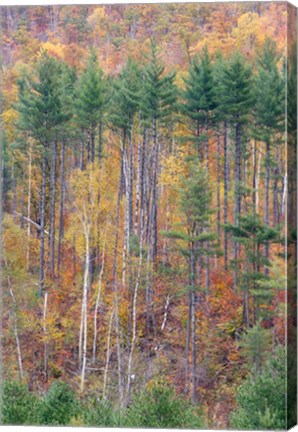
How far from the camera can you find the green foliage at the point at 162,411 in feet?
51.0

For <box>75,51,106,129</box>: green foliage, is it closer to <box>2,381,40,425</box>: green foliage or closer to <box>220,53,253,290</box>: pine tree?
<box>220,53,253,290</box>: pine tree

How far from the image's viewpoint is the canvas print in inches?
603

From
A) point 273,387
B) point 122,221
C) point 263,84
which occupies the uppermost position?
point 263,84

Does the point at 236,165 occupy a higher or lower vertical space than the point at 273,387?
higher

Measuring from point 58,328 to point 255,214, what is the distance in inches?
103

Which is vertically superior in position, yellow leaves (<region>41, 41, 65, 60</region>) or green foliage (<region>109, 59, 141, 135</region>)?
yellow leaves (<region>41, 41, 65, 60</region>)

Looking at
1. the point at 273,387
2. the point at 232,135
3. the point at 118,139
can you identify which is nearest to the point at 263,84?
the point at 232,135

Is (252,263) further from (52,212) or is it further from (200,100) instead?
(52,212)

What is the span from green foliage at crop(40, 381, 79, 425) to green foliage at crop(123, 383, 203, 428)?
0.65 metres

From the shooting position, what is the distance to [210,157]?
15633mm

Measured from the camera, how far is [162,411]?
1559cm

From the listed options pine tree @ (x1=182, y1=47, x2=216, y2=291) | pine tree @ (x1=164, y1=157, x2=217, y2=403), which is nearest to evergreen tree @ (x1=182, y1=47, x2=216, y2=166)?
pine tree @ (x1=182, y1=47, x2=216, y2=291)

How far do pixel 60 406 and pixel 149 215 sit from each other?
236 centimetres

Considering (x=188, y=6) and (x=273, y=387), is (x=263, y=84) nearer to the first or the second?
(x=188, y=6)
